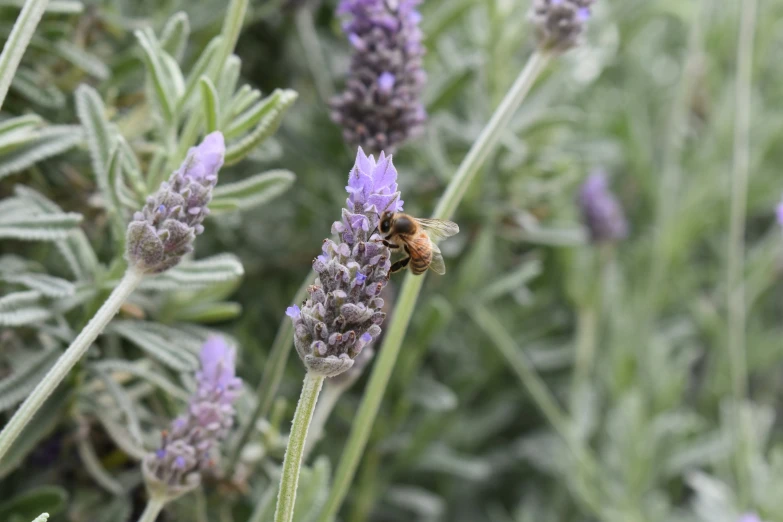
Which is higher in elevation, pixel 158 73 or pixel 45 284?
pixel 158 73

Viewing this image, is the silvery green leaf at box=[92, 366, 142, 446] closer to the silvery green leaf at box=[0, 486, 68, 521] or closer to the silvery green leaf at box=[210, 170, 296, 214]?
the silvery green leaf at box=[0, 486, 68, 521]

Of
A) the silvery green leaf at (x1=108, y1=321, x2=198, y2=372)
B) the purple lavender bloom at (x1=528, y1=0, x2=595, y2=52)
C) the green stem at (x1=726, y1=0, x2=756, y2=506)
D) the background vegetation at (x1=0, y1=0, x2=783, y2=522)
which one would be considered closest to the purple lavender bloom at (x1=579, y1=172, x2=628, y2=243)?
the background vegetation at (x1=0, y1=0, x2=783, y2=522)

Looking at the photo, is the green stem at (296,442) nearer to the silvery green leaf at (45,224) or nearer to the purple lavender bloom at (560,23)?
the silvery green leaf at (45,224)

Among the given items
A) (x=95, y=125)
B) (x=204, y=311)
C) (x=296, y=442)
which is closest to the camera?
(x=296, y=442)

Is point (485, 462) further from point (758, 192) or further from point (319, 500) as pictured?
point (758, 192)

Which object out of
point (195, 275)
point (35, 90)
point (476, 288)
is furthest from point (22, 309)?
point (476, 288)

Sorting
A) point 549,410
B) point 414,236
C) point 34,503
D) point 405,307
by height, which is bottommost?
point 549,410

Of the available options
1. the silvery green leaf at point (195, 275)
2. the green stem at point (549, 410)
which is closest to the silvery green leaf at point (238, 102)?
the silvery green leaf at point (195, 275)

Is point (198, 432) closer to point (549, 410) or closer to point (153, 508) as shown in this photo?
point (153, 508)

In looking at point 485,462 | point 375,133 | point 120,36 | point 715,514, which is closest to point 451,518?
point 485,462
